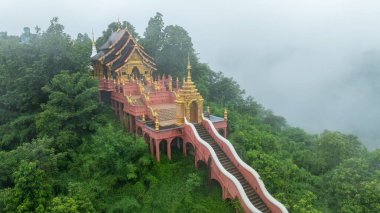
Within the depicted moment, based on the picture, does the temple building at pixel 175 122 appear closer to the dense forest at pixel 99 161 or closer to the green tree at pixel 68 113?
the dense forest at pixel 99 161

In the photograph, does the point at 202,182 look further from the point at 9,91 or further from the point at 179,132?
the point at 9,91

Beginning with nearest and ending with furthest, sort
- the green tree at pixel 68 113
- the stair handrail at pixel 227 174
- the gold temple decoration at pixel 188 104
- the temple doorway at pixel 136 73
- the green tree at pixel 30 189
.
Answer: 1. the stair handrail at pixel 227 174
2. the green tree at pixel 30 189
3. the gold temple decoration at pixel 188 104
4. the green tree at pixel 68 113
5. the temple doorway at pixel 136 73

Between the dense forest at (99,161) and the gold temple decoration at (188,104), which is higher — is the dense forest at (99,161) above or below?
below

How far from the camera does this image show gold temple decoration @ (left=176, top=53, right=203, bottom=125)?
2017 cm

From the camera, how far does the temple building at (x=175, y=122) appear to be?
16547 millimetres

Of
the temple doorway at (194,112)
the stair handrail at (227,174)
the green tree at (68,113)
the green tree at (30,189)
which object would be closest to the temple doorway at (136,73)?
the green tree at (68,113)

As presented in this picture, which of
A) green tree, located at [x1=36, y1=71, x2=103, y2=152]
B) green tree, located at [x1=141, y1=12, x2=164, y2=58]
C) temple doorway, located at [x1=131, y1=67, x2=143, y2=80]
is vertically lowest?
green tree, located at [x1=36, y1=71, x2=103, y2=152]

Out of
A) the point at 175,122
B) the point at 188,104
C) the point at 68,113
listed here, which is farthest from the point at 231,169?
the point at 68,113

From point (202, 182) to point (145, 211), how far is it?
11.2 feet

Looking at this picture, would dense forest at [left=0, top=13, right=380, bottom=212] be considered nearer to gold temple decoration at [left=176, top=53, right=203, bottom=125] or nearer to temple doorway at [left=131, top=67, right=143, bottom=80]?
gold temple decoration at [left=176, top=53, right=203, bottom=125]

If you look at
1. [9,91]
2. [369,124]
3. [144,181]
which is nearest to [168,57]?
[9,91]

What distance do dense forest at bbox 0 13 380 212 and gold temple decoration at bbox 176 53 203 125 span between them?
8.04 ft

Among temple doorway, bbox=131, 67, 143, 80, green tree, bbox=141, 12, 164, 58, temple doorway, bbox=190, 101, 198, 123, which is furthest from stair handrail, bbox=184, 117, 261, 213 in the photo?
green tree, bbox=141, 12, 164, 58

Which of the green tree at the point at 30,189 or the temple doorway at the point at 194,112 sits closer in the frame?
the green tree at the point at 30,189
